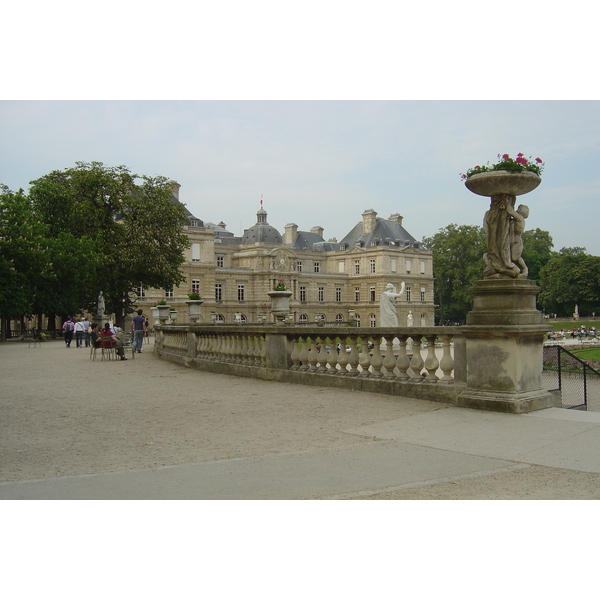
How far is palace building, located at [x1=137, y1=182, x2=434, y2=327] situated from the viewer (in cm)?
8631

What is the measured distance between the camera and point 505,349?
7.19 m

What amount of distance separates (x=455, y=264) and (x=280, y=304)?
89109 millimetres

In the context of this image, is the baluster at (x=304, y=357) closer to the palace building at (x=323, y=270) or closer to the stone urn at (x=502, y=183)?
the stone urn at (x=502, y=183)

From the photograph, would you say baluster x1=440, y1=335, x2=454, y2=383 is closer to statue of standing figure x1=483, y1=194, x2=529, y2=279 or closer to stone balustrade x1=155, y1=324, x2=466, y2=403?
stone balustrade x1=155, y1=324, x2=466, y2=403

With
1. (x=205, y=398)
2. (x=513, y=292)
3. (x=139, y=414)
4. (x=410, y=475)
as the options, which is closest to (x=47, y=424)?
(x=139, y=414)

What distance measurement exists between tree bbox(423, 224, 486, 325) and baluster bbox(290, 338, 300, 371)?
82.0 metres

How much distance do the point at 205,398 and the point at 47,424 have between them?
8.07 feet

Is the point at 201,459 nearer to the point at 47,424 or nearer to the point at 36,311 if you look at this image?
the point at 47,424

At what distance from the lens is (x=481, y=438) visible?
236 inches

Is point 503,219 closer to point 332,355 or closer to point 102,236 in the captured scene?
point 332,355

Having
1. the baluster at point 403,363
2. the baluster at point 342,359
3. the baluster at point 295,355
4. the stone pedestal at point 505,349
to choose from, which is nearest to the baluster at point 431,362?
the baluster at point 403,363

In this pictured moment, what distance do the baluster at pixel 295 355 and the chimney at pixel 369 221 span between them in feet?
296

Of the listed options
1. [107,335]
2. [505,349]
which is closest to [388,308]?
[107,335]

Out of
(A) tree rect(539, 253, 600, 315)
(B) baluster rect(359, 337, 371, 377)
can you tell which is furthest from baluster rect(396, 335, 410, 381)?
(A) tree rect(539, 253, 600, 315)
